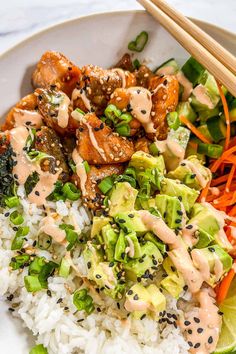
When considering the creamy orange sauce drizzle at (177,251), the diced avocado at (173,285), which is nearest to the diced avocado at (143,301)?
the diced avocado at (173,285)

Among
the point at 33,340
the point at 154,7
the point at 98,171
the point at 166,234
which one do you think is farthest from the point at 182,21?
the point at 33,340

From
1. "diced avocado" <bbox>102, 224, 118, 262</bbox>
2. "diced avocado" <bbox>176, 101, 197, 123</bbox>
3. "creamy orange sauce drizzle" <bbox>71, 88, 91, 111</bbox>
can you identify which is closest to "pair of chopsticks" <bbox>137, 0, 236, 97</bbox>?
"diced avocado" <bbox>176, 101, 197, 123</bbox>

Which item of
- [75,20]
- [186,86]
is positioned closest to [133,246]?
[186,86]

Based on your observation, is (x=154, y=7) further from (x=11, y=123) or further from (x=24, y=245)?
(x=24, y=245)

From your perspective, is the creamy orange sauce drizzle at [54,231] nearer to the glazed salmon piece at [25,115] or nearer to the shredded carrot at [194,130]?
the glazed salmon piece at [25,115]

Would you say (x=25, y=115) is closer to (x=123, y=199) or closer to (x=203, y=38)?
(x=123, y=199)

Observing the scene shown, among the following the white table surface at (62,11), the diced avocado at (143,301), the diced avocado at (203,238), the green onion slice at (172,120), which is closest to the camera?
the diced avocado at (143,301)
